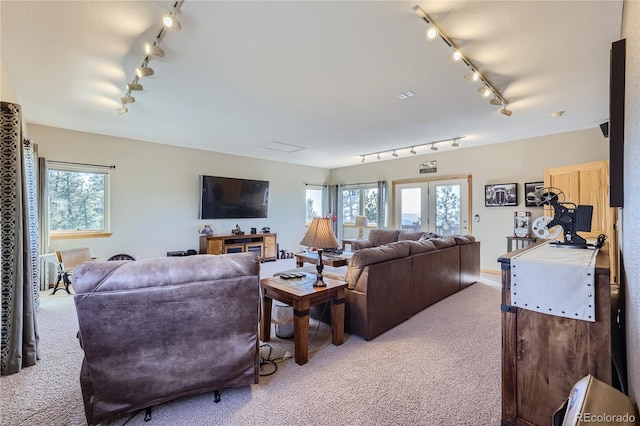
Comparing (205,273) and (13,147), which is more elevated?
(13,147)

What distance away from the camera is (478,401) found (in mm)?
1896

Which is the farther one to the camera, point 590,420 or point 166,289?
point 166,289

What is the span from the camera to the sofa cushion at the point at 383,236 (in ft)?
20.0

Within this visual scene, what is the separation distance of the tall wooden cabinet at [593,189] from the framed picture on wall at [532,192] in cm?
56

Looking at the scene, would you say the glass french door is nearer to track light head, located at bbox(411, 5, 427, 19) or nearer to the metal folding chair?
track light head, located at bbox(411, 5, 427, 19)

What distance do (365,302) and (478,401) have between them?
43.6 inches

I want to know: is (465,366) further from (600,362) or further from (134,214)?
(134,214)

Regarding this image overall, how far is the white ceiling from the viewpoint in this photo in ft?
6.45

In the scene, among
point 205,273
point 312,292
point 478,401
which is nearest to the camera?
point 205,273

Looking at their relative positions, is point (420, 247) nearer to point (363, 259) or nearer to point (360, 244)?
point (363, 259)

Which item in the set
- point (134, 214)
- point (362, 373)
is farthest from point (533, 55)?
point (134, 214)

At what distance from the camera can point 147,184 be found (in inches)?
217

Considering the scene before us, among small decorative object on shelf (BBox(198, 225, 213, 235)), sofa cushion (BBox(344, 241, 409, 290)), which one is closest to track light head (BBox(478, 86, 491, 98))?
sofa cushion (BBox(344, 241, 409, 290))

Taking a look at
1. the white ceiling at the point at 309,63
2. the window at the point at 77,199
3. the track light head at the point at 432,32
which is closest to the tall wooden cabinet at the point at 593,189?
the white ceiling at the point at 309,63
